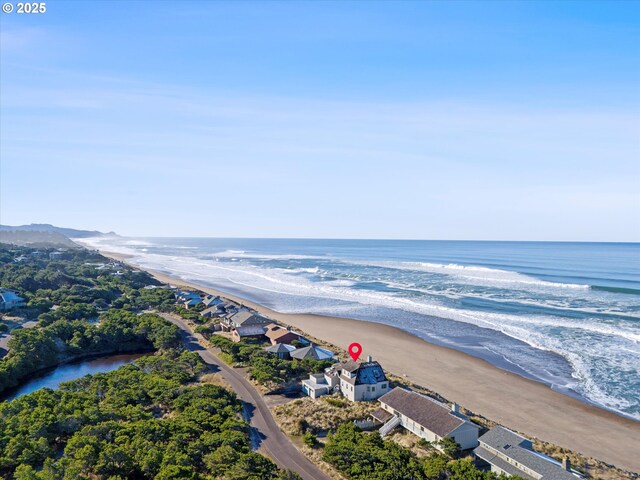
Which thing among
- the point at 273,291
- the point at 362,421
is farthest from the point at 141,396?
the point at 273,291

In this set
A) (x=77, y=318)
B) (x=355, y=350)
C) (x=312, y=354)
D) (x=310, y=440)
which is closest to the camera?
(x=310, y=440)

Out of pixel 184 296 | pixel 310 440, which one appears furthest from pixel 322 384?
pixel 184 296

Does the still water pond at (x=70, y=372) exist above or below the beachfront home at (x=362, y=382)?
below

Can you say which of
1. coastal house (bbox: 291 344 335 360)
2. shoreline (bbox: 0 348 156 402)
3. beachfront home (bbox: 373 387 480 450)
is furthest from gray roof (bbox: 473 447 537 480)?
shoreline (bbox: 0 348 156 402)

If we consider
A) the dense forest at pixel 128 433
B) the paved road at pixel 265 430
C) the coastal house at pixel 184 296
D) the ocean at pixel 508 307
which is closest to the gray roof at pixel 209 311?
the coastal house at pixel 184 296

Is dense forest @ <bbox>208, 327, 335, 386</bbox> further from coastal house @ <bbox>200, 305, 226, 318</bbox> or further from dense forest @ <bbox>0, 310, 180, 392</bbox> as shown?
coastal house @ <bbox>200, 305, 226, 318</bbox>

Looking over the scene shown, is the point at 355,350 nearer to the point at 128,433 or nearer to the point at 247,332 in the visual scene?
the point at 247,332

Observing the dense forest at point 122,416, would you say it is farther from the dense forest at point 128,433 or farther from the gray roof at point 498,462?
the gray roof at point 498,462
